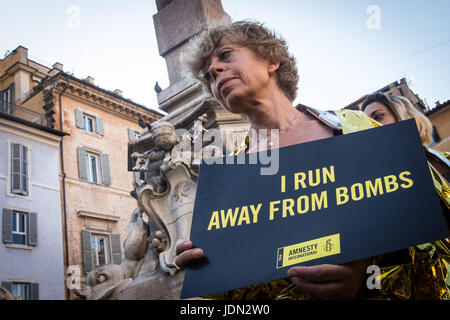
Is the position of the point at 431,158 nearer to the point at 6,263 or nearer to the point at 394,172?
the point at 394,172

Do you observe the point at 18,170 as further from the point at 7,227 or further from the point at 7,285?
the point at 7,285

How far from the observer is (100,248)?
75.9 feet

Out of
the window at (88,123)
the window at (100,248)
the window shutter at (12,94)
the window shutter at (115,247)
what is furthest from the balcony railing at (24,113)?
the window shutter at (115,247)

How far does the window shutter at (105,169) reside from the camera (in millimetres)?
24334

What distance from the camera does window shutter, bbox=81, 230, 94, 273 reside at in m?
21.4

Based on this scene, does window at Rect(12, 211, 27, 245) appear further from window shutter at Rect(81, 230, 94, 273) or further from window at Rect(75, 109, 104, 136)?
window at Rect(75, 109, 104, 136)

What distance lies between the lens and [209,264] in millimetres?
1464

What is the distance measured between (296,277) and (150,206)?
2.53 m

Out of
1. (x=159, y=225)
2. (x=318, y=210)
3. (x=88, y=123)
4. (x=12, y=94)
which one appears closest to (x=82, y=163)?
(x=88, y=123)

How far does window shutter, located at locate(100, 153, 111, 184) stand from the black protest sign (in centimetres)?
2339

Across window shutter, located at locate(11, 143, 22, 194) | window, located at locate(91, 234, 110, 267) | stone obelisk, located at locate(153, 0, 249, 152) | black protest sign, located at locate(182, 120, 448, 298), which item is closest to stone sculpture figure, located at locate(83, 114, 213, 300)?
stone obelisk, located at locate(153, 0, 249, 152)

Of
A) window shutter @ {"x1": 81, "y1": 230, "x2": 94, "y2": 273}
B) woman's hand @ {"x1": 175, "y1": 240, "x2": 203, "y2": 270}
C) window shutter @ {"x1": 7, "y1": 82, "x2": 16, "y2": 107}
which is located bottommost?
woman's hand @ {"x1": 175, "y1": 240, "x2": 203, "y2": 270}

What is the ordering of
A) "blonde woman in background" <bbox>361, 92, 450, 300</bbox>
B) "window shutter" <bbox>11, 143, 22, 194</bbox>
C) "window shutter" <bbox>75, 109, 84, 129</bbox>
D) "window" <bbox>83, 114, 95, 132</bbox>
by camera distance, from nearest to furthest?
"blonde woman in background" <bbox>361, 92, 450, 300</bbox> → "window shutter" <bbox>11, 143, 22, 194</bbox> → "window shutter" <bbox>75, 109, 84, 129</bbox> → "window" <bbox>83, 114, 95, 132</bbox>
